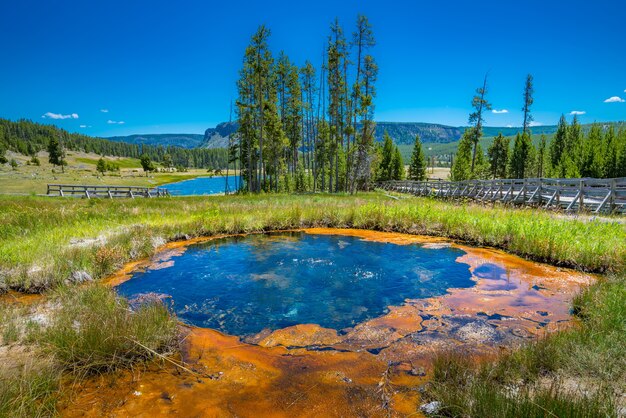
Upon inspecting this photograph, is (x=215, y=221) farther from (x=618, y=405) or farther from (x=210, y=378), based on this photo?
(x=618, y=405)

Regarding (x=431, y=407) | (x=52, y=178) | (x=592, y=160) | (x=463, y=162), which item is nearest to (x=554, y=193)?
(x=431, y=407)

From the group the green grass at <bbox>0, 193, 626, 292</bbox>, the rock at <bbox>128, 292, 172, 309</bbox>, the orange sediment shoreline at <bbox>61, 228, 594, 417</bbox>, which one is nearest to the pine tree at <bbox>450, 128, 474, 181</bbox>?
the green grass at <bbox>0, 193, 626, 292</bbox>

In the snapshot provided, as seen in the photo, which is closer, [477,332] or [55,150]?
[477,332]

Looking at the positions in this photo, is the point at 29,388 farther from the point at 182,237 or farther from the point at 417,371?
the point at 182,237

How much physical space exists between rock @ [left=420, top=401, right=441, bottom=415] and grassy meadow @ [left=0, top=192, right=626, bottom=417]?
0.22 ft

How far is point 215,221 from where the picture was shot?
14812 mm

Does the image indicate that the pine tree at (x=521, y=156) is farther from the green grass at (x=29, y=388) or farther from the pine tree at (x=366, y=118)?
the green grass at (x=29, y=388)

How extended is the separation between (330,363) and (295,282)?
11.8 ft

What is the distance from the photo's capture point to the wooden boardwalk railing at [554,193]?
47.5 ft

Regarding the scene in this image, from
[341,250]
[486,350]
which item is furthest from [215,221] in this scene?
[486,350]

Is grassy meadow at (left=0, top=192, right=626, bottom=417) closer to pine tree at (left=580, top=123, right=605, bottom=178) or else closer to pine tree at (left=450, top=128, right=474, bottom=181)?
pine tree at (left=450, top=128, right=474, bottom=181)

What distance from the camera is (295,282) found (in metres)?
8.14

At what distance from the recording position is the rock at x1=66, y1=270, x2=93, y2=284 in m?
7.71

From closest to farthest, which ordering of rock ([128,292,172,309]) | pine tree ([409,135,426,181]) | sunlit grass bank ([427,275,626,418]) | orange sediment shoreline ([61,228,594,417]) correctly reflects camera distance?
sunlit grass bank ([427,275,626,418]), orange sediment shoreline ([61,228,594,417]), rock ([128,292,172,309]), pine tree ([409,135,426,181])
